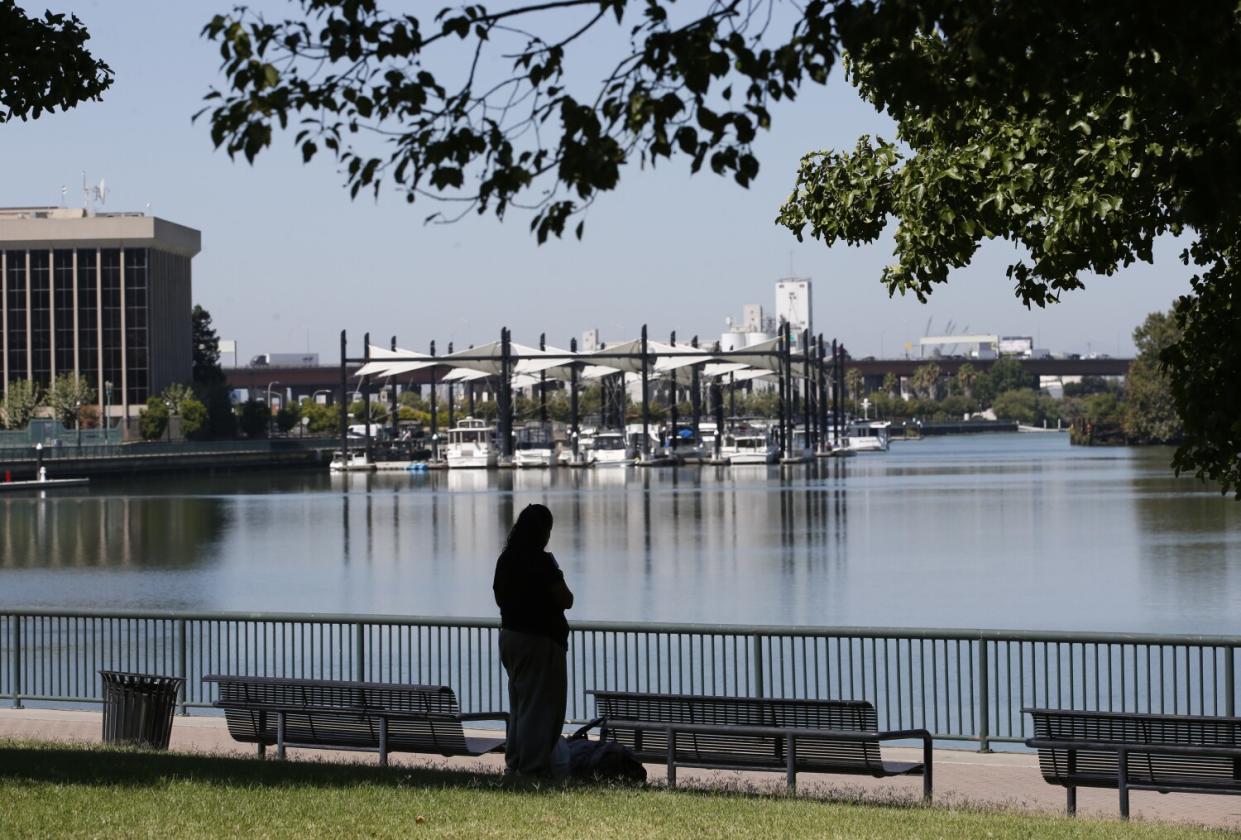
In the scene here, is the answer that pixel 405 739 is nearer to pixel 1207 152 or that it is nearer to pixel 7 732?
pixel 7 732

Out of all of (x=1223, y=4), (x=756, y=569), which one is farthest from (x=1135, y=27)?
(x=756, y=569)

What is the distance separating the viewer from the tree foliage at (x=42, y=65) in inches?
Result: 568

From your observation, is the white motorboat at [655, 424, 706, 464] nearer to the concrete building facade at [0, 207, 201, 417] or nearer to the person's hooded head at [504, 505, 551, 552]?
the concrete building facade at [0, 207, 201, 417]

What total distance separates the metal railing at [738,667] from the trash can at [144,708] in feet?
4.74

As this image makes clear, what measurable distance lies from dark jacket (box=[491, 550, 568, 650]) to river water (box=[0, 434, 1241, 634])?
25.4 metres

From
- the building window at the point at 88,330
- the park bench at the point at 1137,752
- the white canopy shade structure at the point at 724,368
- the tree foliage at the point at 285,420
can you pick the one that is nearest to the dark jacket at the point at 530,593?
the park bench at the point at 1137,752

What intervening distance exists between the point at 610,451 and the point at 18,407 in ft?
166

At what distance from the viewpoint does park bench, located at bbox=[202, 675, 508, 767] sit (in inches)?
549

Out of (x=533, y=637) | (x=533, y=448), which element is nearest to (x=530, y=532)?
(x=533, y=637)

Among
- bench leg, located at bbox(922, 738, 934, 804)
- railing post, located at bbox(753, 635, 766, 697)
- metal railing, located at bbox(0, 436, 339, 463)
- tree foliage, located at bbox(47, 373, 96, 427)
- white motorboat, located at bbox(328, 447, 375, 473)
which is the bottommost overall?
white motorboat, located at bbox(328, 447, 375, 473)

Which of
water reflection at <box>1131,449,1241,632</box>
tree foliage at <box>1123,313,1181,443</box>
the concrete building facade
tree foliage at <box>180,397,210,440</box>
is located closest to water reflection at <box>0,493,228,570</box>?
water reflection at <box>1131,449,1241,632</box>

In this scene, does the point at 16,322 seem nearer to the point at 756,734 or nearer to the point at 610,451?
the point at 610,451

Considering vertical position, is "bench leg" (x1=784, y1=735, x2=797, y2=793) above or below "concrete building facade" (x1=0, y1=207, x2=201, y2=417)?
below

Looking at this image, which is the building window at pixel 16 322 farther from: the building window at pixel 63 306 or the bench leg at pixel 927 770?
the bench leg at pixel 927 770
